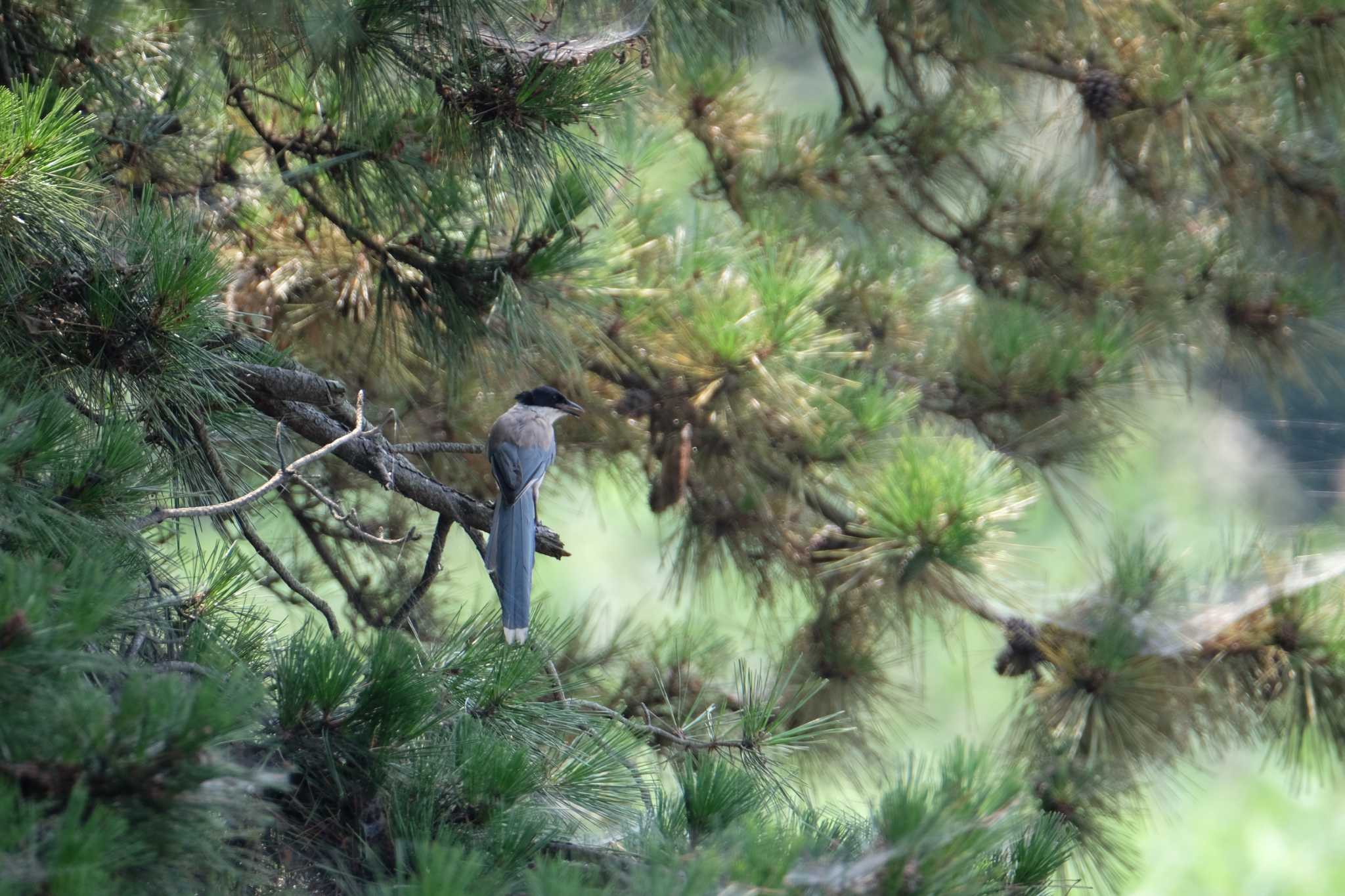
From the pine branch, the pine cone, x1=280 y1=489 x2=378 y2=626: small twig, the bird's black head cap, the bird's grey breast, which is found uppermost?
the pine cone

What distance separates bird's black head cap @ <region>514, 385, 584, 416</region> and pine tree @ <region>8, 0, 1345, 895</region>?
81mm

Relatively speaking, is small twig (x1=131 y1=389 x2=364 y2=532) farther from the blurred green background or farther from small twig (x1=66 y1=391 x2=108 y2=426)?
the blurred green background

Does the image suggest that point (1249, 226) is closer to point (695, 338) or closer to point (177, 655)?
point (695, 338)

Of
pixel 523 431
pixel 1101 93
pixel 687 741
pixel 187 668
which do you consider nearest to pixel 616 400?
pixel 523 431

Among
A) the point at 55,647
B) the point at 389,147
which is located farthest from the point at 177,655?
the point at 389,147

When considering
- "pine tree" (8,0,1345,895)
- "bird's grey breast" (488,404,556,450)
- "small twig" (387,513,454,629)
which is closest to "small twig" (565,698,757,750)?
"pine tree" (8,0,1345,895)

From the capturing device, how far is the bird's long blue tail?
1.55m

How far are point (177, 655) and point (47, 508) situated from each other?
0.19m

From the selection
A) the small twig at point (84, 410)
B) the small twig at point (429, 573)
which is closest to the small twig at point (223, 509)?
the small twig at point (84, 410)

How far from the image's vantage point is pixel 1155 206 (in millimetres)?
2803

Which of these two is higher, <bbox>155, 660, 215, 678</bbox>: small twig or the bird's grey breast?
the bird's grey breast

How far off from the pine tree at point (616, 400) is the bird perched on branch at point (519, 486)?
55 mm

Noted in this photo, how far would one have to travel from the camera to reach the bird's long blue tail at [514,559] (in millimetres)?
1551

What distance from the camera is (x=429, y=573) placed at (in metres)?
1.54
